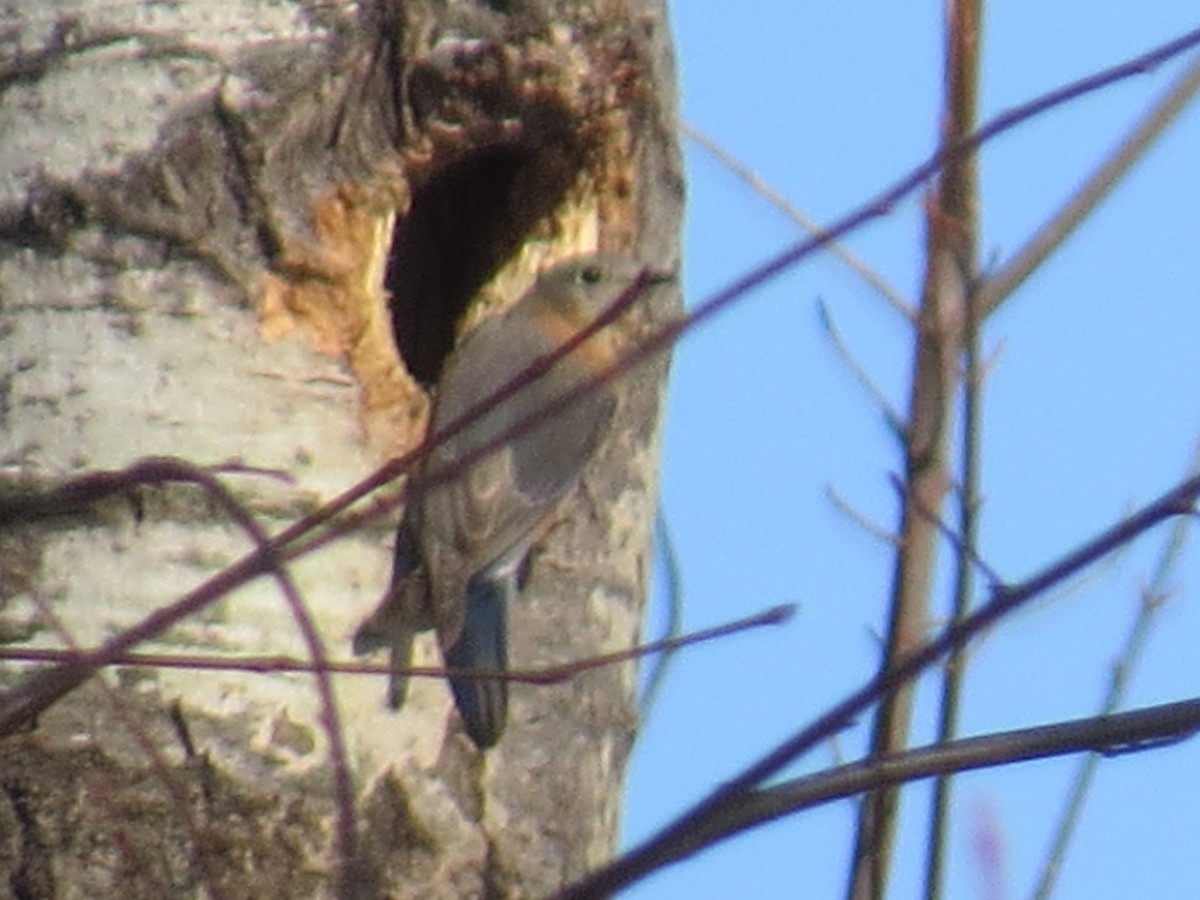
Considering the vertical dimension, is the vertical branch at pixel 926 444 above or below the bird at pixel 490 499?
below

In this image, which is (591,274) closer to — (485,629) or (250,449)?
(485,629)

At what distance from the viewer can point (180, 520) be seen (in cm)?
255

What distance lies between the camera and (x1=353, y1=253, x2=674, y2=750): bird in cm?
280

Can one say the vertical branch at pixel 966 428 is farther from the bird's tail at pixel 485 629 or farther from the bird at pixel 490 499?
the bird's tail at pixel 485 629

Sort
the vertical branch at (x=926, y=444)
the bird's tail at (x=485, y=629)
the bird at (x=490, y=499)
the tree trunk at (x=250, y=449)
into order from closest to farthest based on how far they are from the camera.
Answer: the vertical branch at (x=926, y=444) < the tree trunk at (x=250, y=449) < the bird at (x=490, y=499) < the bird's tail at (x=485, y=629)

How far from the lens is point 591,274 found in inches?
153

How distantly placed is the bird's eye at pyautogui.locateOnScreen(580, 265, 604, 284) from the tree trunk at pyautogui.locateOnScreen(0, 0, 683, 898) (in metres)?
0.52

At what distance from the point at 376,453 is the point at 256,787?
1.64 feet

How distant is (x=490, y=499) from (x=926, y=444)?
1.34 meters

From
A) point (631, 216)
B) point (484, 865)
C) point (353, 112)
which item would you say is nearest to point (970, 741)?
point (484, 865)

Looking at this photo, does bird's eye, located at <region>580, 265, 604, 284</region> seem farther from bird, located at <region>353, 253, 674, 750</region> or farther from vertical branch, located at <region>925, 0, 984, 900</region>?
vertical branch, located at <region>925, 0, 984, 900</region>

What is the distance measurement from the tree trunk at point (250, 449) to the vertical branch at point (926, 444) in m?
0.59

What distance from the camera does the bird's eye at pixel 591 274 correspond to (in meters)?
3.84

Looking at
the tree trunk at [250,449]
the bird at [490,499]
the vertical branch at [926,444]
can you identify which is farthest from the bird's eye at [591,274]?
Result: the vertical branch at [926,444]
